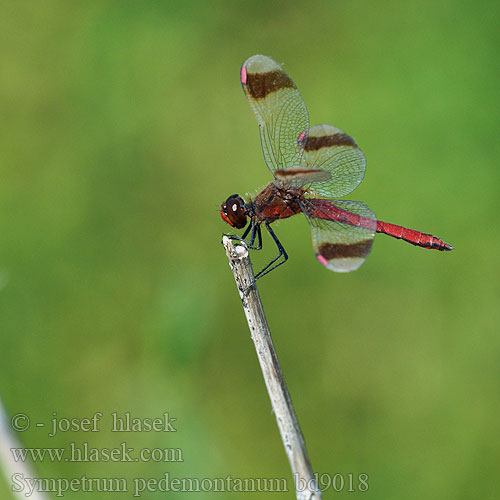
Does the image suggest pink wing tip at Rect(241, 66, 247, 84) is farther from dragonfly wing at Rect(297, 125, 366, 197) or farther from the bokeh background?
the bokeh background

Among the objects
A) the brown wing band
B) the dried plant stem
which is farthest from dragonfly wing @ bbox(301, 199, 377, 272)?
the brown wing band

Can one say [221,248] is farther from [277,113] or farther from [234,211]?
[277,113]

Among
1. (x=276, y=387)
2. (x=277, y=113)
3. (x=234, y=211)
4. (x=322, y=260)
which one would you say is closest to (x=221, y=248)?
(x=234, y=211)

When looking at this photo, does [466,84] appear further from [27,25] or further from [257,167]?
[27,25]

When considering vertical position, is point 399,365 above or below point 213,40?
below

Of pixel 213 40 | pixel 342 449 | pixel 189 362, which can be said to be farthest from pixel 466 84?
pixel 189 362

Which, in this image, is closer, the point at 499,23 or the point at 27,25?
the point at 499,23
